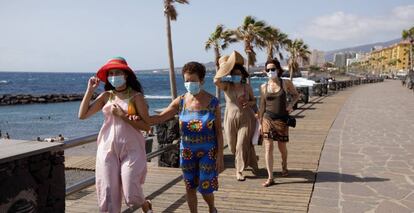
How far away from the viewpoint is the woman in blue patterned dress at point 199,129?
13.2 ft

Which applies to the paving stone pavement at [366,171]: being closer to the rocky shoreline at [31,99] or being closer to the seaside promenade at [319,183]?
the seaside promenade at [319,183]

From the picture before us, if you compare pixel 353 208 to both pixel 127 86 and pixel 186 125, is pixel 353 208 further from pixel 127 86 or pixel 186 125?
pixel 127 86

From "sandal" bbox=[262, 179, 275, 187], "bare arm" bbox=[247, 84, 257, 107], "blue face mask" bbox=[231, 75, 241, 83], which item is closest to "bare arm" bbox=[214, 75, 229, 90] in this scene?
"blue face mask" bbox=[231, 75, 241, 83]

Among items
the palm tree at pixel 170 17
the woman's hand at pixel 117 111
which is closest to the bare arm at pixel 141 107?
the woman's hand at pixel 117 111

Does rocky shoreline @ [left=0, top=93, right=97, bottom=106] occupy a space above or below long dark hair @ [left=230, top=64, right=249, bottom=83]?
below

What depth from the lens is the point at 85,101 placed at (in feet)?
12.5

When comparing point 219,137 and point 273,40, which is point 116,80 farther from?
point 273,40

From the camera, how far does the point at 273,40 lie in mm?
26172

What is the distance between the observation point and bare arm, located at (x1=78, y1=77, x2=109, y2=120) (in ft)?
12.4

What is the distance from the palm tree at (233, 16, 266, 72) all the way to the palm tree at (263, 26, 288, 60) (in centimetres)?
40

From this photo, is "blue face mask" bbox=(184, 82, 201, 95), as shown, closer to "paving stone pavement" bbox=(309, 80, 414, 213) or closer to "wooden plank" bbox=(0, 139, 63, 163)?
"wooden plank" bbox=(0, 139, 63, 163)

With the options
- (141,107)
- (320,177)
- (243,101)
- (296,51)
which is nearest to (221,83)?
(243,101)

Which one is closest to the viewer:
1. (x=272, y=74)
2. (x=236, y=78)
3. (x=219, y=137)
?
(x=219, y=137)

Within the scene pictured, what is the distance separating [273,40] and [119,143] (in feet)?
76.8
